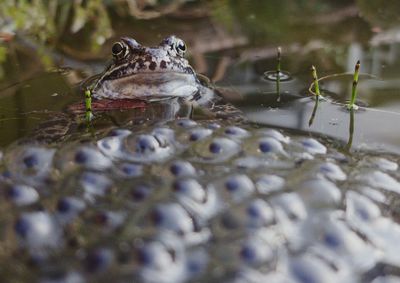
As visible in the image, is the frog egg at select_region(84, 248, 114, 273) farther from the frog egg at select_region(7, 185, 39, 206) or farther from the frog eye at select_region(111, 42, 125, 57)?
the frog eye at select_region(111, 42, 125, 57)

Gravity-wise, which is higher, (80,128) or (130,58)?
(130,58)

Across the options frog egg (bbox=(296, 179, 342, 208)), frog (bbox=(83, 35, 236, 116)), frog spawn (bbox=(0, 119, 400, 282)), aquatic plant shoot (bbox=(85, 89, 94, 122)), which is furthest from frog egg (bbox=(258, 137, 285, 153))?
frog (bbox=(83, 35, 236, 116))

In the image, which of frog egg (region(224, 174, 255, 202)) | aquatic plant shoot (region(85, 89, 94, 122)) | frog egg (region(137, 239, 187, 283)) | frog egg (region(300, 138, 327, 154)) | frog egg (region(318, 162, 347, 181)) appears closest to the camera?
frog egg (region(137, 239, 187, 283))

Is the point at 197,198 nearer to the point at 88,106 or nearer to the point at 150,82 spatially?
the point at 88,106

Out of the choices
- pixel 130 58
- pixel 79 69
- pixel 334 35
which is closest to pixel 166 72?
pixel 130 58

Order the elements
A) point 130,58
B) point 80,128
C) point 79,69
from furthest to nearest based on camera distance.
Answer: point 79,69 < point 130,58 < point 80,128

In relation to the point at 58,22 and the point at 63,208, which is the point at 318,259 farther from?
the point at 58,22

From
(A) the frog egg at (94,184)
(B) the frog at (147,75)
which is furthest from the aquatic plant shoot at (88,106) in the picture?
(A) the frog egg at (94,184)

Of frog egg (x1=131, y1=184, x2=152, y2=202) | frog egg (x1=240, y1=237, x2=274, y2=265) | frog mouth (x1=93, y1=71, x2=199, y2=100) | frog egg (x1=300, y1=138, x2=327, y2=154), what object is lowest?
frog mouth (x1=93, y1=71, x2=199, y2=100)
